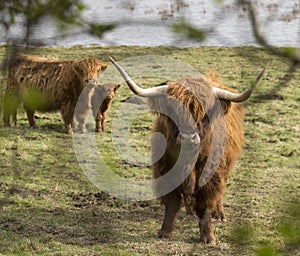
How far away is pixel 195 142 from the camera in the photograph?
4.61 metres

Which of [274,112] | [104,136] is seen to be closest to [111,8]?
[104,136]

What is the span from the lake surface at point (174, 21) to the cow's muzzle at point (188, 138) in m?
2.98

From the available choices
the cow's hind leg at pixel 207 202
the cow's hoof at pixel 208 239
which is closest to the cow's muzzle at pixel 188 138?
the cow's hind leg at pixel 207 202

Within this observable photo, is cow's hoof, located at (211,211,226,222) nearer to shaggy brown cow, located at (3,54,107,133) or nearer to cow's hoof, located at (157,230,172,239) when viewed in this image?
cow's hoof, located at (157,230,172,239)

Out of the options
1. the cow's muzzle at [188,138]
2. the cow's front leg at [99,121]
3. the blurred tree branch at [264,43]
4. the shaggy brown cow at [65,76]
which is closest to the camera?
the blurred tree branch at [264,43]

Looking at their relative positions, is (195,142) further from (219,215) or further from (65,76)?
(65,76)

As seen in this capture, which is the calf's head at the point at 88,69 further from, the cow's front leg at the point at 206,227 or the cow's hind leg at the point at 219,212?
the cow's front leg at the point at 206,227

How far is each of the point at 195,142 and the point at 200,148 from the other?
24cm

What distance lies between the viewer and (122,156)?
8.18 m

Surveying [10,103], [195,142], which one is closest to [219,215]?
[195,142]

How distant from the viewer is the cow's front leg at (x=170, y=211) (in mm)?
5090

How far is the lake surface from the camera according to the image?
1343 mm

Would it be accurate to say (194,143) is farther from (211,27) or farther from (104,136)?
(104,136)

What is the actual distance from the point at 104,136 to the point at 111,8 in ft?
24.0
